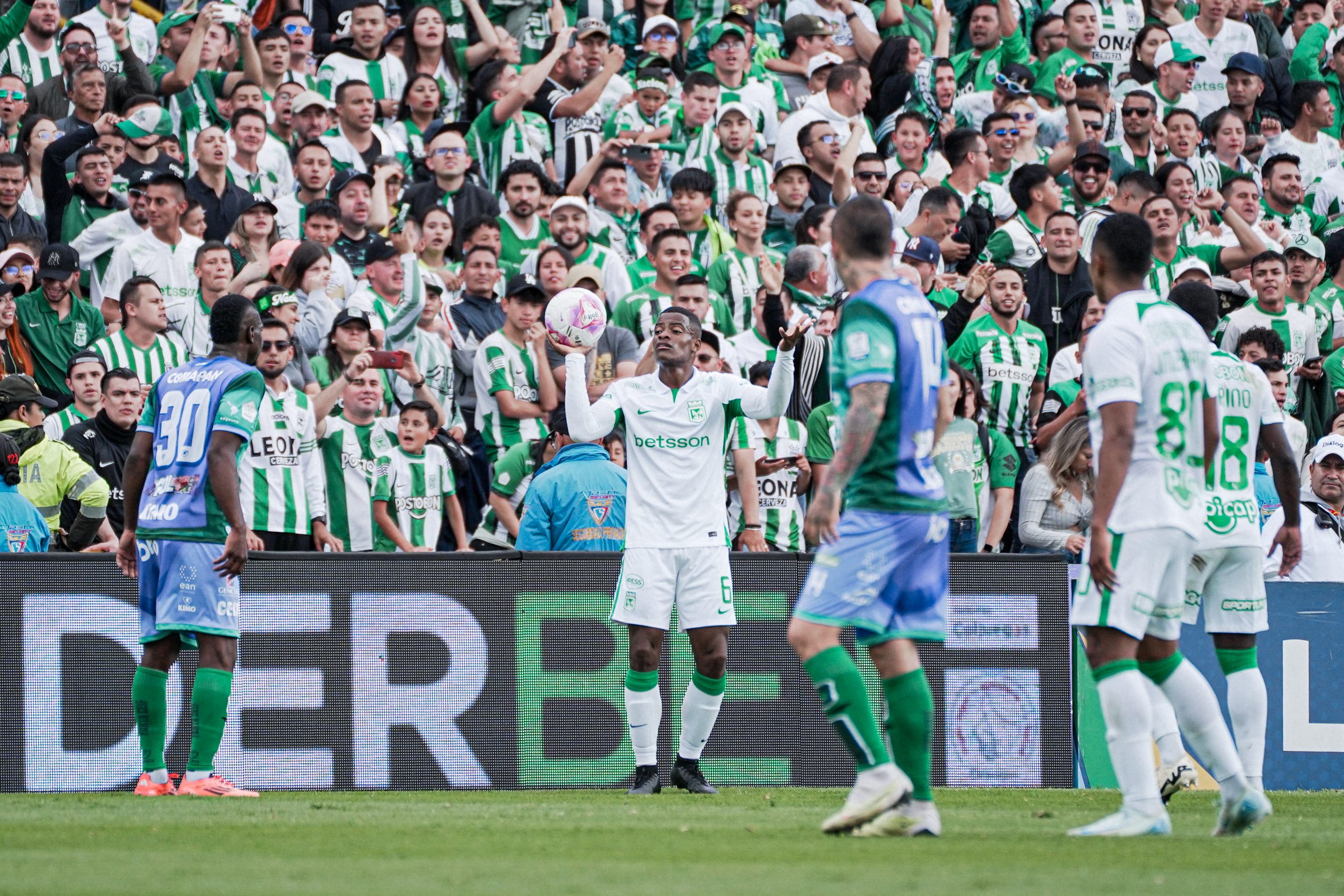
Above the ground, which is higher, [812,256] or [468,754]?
[812,256]

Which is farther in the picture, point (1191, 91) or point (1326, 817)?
point (1191, 91)

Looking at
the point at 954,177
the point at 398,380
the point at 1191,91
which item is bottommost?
the point at 398,380

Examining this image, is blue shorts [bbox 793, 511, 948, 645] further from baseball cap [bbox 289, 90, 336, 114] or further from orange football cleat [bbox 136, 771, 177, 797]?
baseball cap [bbox 289, 90, 336, 114]

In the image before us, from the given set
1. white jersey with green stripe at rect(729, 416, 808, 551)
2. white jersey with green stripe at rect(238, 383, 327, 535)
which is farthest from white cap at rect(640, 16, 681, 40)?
white jersey with green stripe at rect(238, 383, 327, 535)

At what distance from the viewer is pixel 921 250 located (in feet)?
44.4

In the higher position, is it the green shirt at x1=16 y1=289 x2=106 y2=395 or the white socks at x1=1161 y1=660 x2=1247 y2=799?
the green shirt at x1=16 y1=289 x2=106 y2=395

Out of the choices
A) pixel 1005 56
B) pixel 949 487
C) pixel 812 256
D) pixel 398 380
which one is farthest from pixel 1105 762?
pixel 1005 56

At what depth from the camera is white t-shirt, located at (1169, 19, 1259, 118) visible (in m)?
20.3

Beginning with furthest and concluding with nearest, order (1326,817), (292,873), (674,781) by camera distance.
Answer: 1. (674,781)
2. (1326,817)
3. (292,873)

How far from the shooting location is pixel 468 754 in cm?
1039

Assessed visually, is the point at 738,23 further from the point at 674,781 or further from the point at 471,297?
the point at 674,781

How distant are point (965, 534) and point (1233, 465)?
385 centimetres

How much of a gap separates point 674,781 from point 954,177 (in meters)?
8.31

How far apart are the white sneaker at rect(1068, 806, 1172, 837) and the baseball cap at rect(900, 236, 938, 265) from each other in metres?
7.15
